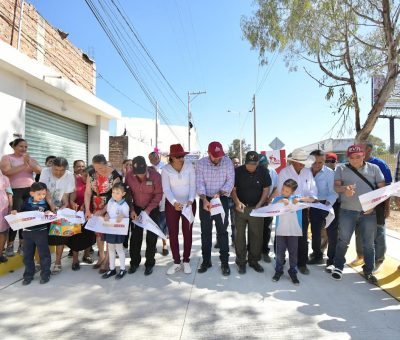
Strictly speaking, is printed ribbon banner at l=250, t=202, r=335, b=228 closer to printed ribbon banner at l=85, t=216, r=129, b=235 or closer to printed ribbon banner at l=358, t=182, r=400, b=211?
printed ribbon banner at l=358, t=182, r=400, b=211

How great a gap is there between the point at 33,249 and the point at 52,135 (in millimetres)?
6166

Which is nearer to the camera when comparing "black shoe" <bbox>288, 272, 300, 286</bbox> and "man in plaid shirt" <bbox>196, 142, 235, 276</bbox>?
"black shoe" <bbox>288, 272, 300, 286</bbox>

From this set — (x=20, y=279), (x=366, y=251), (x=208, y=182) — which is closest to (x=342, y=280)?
(x=366, y=251)

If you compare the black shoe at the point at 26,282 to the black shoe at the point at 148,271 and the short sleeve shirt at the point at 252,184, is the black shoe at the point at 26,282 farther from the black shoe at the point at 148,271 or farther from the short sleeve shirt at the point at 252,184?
the short sleeve shirt at the point at 252,184

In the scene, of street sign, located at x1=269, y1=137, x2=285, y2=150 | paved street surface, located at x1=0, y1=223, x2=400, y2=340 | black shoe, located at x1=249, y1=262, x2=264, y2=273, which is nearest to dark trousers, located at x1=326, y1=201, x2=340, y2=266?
paved street surface, located at x1=0, y1=223, x2=400, y2=340

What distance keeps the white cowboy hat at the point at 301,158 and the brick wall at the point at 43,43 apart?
9.28 metres

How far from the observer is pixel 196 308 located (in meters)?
3.71

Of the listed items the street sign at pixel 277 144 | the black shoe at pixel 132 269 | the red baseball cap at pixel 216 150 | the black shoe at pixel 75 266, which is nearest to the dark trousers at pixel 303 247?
the red baseball cap at pixel 216 150

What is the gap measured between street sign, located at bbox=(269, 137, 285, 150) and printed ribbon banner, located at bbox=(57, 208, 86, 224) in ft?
35.8

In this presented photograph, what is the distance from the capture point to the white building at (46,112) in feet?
23.9

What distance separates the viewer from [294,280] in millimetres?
4457

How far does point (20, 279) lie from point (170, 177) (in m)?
2.58

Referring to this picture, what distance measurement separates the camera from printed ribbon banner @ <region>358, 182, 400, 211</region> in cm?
423

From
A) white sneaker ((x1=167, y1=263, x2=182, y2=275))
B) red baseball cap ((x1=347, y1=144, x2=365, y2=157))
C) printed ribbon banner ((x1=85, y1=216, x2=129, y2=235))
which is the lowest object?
white sneaker ((x1=167, y1=263, x2=182, y2=275))
